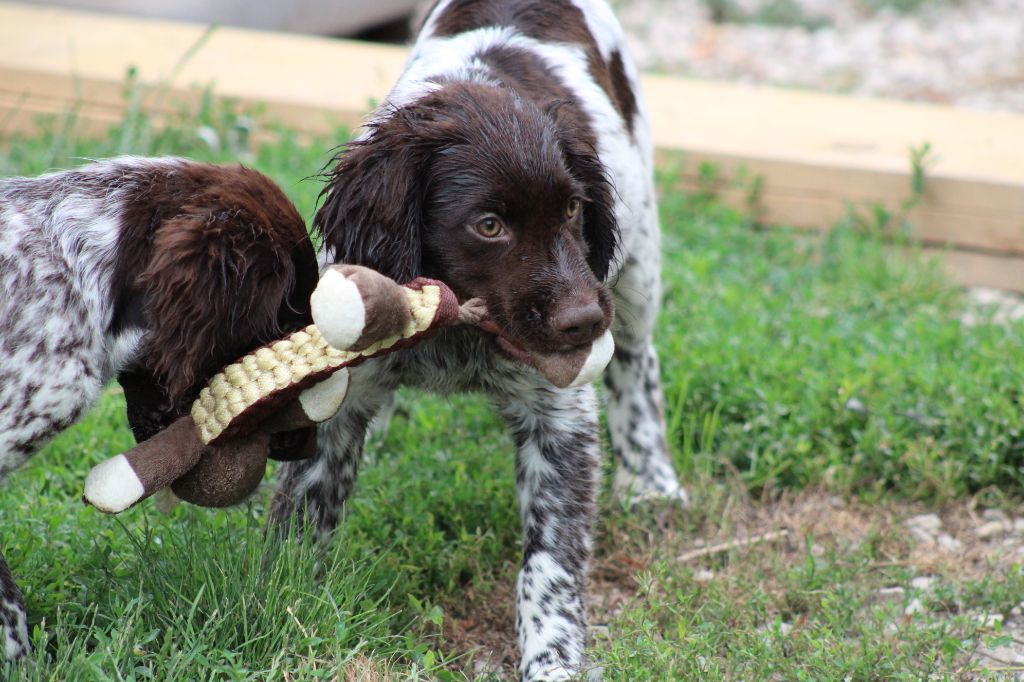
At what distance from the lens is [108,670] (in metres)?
2.72

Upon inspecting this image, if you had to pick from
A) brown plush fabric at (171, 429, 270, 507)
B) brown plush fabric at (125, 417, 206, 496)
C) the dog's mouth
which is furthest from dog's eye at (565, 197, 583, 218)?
brown plush fabric at (125, 417, 206, 496)

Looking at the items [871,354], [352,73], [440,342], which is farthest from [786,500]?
[352,73]

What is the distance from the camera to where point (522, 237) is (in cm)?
285

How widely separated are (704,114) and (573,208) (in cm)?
374

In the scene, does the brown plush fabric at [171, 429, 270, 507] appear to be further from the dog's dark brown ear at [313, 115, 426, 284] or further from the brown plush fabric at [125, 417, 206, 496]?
the dog's dark brown ear at [313, 115, 426, 284]

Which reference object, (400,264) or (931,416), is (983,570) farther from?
(400,264)

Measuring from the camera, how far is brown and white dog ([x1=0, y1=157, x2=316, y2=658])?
2.68m

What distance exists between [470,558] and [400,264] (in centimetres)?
101

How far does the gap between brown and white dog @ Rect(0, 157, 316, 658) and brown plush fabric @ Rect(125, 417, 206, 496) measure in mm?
73

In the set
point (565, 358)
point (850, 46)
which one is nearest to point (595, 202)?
point (565, 358)

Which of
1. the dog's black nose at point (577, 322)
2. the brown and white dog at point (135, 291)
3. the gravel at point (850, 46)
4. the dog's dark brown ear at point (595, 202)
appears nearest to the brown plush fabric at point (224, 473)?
the brown and white dog at point (135, 291)

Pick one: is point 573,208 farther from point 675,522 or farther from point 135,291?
point 675,522

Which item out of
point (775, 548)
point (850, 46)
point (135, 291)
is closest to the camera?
point (135, 291)

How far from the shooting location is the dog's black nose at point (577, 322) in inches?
107
